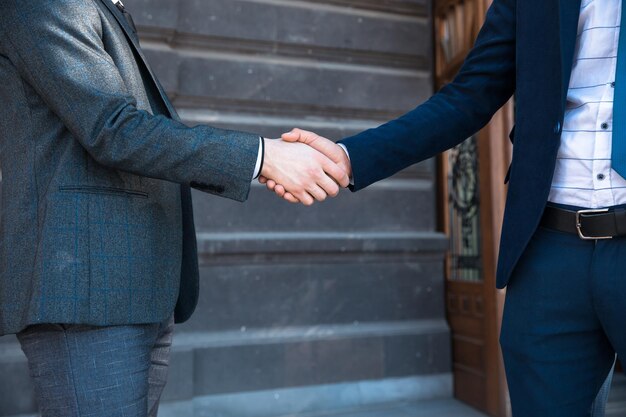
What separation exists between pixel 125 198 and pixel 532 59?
1.01 metres

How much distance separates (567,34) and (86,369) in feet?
4.23

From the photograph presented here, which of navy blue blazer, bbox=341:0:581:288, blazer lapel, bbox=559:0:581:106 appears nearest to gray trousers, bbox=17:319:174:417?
navy blue blazer, bbox=341:0:581:288

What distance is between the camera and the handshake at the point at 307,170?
1518mm

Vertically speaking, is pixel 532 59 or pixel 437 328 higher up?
pixel 532 59

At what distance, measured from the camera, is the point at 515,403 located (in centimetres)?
132

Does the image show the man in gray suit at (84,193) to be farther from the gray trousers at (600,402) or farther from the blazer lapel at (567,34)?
the gray trousers at (600,402)

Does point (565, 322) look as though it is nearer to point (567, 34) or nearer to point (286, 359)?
point (567, 34)

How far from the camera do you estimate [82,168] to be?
1.30 metres

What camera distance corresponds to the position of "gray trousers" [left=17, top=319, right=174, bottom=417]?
126 cm

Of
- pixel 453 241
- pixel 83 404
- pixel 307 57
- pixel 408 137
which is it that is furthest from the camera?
pixel 453 241

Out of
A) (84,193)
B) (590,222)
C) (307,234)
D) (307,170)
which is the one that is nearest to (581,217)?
(590,222)

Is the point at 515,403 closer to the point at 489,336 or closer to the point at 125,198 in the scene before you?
the point at 125,198

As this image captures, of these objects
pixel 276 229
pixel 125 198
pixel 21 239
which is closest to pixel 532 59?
pixel 125 198

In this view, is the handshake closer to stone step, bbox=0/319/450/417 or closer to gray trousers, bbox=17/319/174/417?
gray trousers, bbox=17/319/174/417
